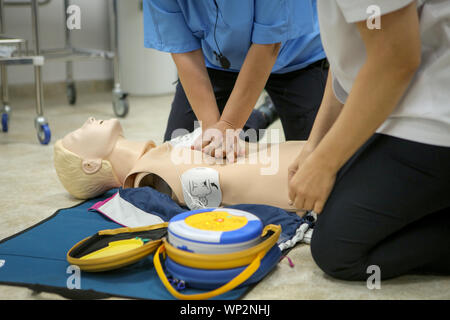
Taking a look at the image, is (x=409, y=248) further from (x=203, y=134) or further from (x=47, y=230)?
(x=47, y=230)

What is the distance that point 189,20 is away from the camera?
4.79 feet

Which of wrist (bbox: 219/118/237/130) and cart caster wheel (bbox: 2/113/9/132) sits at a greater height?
wrist (bbox: 219/118/237/130)

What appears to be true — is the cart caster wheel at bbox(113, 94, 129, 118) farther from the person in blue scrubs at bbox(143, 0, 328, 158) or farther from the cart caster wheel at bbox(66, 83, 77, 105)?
the person in blue scrubs at bbox(143, 0, 328, 158)

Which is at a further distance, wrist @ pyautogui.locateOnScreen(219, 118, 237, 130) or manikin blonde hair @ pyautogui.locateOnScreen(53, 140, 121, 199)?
manikin blonde hair @ pyautogui.locateOnScreen(53, 140, 121, 199)

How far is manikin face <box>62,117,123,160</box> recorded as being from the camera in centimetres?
147

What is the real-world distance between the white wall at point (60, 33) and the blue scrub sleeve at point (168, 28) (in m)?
2.07

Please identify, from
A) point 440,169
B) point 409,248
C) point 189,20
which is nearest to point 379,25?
point 440,169

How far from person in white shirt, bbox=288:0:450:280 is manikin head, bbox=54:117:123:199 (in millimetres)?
719

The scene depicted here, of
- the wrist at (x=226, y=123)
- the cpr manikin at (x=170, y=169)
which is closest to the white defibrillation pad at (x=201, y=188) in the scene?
the cpr manikin at (x=170, y=169)

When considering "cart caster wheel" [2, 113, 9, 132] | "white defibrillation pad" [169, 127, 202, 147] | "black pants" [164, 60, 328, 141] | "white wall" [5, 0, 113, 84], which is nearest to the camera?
"white defibrillation pad" [169, 127, 202, 147]

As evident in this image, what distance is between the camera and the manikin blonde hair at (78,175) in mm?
1459

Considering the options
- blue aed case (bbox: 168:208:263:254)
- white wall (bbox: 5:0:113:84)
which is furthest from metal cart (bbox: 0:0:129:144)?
blue aed case (bbox: 168:208:263:254)

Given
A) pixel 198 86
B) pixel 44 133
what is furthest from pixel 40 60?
pixel 198 86

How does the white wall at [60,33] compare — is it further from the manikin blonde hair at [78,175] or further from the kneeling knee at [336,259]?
the kneeling knee at [336,259]
